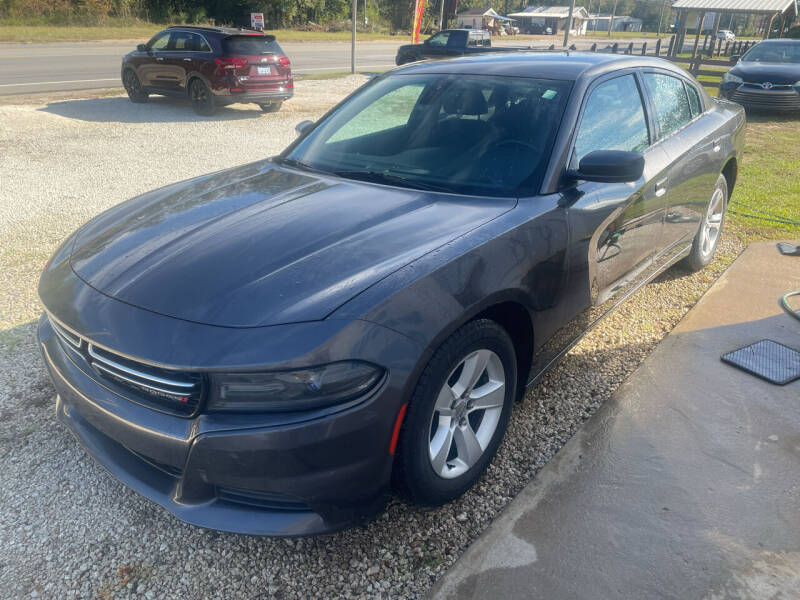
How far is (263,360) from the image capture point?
179 centimetres

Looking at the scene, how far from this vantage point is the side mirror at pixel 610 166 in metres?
2.61

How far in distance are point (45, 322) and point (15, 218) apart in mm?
4108

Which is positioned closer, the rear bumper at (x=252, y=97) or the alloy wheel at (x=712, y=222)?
the alloy wheel at (x=712, y=222)

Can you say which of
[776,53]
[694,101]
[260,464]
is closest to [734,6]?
[776,53]

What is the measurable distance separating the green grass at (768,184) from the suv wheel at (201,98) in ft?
30.8

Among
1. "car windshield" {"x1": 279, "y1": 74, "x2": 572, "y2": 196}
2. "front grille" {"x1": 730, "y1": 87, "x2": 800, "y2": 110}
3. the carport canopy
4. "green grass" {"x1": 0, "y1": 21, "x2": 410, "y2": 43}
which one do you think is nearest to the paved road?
"green grass" {"x1": 0, "y1": 21, "x2": 410, "y2": 43}

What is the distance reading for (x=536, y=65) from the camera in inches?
127

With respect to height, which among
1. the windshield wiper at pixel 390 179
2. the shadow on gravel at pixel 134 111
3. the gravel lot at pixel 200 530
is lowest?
the gravel lot at pixel 200 530

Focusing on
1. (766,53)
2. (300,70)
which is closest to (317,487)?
(766,53)

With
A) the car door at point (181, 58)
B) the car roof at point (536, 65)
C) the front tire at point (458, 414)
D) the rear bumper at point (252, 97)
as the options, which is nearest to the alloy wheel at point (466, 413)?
the front tire at point (458, 414)

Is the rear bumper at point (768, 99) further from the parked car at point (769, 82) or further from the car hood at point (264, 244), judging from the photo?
the car hood at point (264, 244)

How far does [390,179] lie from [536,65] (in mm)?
1102

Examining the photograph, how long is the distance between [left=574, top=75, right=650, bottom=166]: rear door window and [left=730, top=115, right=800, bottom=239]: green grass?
296 centimetres

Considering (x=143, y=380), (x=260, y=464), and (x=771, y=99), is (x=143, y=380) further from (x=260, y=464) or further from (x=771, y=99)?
(x=771, y=99)
